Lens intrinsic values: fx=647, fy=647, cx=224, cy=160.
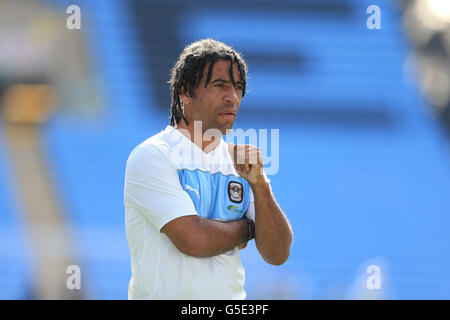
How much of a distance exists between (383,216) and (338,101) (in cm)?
153

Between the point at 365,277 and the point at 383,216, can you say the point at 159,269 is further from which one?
the point at 383,216

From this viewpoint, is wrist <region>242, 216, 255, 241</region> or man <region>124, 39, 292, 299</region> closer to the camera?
man <region>124, 39, 292, 299</region>

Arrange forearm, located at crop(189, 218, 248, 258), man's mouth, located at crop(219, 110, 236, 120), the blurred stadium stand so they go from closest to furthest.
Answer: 1. forearm, located at crop(189, 218, 248, 258)
2. man's mouth, located at crop(219, 110, 236, 120)
3. the blurred stadium stand

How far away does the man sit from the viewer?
2213 mm

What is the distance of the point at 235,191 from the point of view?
2359 millimetres

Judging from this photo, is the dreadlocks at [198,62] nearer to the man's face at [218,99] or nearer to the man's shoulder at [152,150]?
the man's face at [218,99]

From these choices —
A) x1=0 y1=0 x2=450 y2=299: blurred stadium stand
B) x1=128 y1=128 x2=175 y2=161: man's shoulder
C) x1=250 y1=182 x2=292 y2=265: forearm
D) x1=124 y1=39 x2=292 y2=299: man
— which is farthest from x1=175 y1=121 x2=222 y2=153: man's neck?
x1=0 y1=0 x2=450 y2=299: blurred stadium stand

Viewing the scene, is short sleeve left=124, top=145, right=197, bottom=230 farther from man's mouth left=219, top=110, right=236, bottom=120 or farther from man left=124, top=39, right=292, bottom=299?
man's mouth left=219, top=110, right=236, bottom=120

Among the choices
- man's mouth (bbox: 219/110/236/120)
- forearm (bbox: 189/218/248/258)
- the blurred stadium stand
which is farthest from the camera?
the blurred stadium stand

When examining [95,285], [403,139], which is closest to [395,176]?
[403,139]

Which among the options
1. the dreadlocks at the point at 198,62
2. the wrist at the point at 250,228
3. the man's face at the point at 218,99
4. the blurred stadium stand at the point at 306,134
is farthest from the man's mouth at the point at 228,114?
the blurred stadium stand at the point at 306,134

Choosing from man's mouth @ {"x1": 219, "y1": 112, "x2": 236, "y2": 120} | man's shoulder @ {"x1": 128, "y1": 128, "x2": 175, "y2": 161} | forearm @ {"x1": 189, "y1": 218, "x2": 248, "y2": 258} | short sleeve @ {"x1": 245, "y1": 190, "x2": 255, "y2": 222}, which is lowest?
forearm @ {"x1": 189, "y1": 218, "x2": 248, "y2": 258}

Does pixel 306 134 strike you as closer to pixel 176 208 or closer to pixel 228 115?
pixel 228 115

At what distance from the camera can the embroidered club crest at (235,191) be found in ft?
7.70
